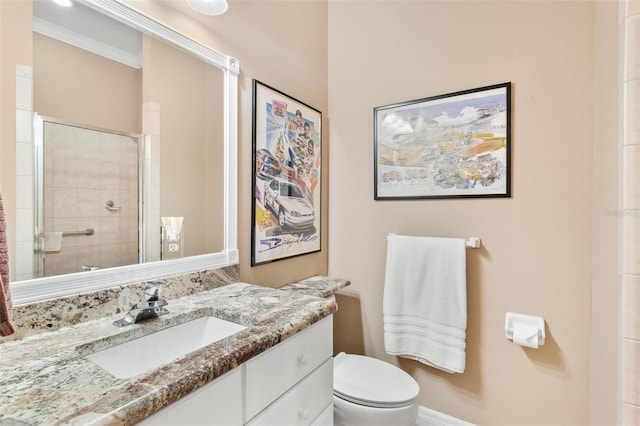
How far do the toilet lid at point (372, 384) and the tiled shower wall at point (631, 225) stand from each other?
713 mm

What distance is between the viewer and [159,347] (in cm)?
87

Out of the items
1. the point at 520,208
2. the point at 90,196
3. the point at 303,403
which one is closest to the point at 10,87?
the point at 90,196

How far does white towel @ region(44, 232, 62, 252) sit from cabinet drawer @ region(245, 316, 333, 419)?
2.16 feet

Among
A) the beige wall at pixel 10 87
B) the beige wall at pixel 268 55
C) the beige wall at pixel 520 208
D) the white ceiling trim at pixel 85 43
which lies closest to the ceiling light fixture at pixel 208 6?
the beige wall at pixel 268 55

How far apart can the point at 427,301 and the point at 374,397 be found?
1.86ft

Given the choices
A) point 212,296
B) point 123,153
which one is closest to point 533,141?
point 212,296

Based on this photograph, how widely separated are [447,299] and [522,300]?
345 millimetres

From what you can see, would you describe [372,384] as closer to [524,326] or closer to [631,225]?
[524,326]

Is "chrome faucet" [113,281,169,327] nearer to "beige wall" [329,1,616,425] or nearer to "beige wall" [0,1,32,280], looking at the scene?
"beige wall" [0,1,32,280]

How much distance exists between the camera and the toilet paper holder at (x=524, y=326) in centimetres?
135

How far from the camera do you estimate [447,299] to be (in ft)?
4.99

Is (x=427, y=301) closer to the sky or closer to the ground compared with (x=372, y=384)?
closer to the sky

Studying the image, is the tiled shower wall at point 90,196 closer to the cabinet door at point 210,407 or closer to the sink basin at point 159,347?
the sink basin at point 159,347

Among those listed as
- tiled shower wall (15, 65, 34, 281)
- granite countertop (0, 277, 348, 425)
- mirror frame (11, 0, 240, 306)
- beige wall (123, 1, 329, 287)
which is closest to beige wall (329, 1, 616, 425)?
beige wall (123, 1, 329, 287)
